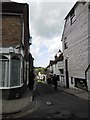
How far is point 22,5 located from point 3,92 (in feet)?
21.9

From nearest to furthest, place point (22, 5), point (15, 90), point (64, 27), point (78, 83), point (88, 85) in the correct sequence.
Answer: point (15, 90)
point (22, 5)
point (88, 85)
point (78, 83)
point (64, 27)

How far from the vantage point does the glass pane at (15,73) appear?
1302cm

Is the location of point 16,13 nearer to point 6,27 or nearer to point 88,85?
point 6,27

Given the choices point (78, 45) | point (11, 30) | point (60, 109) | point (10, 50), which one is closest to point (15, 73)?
point (10, 50)

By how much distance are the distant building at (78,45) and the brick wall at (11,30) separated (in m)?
8.32

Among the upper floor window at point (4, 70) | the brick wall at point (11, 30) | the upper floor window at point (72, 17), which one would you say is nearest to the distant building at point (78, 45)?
the upper floor window at point (72, 17)

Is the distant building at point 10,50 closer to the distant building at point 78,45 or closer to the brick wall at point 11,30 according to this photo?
the brick wall at point 11,30

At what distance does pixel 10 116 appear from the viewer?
8.05 m

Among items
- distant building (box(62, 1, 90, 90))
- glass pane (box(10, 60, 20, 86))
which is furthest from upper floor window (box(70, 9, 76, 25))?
glass pane (box(10, 60, 20, 86))

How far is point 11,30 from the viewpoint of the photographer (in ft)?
43.9

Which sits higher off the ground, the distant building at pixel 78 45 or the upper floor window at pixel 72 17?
the upper floor window at pixel 72 17

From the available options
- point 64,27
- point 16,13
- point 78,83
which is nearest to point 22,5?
point 16,13

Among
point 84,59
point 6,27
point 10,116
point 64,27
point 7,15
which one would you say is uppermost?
point 64,27

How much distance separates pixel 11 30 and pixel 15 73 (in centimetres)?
310
